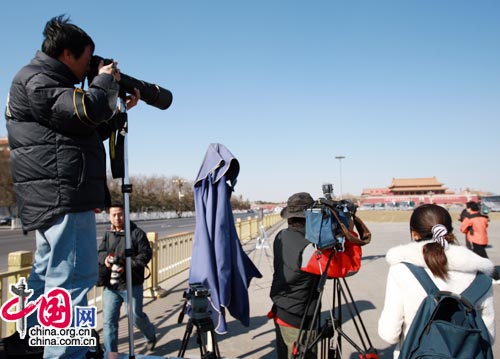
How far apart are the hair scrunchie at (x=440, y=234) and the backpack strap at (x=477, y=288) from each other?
225mm

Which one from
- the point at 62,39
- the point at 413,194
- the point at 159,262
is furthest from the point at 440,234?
the point at 413,194

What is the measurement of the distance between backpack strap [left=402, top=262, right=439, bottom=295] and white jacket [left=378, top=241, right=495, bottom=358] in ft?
0.07

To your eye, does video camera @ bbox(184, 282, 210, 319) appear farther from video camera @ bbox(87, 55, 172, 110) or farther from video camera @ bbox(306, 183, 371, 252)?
video camera @ bbox(87, 55, 172, 110)

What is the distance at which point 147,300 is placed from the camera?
269 inches

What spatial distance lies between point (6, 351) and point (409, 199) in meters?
123

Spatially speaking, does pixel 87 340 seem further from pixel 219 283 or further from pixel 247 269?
pixel 247 269

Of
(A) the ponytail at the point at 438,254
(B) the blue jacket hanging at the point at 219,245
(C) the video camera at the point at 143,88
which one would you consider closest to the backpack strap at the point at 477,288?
(A) the ponytail at the point at 438,254

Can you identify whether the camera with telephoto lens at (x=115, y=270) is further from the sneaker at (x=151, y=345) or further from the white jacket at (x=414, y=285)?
the white jacket at (x=414, y=285)

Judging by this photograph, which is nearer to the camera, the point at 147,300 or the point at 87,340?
the point at 87,340

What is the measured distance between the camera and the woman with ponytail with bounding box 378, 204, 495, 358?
6.59 feet

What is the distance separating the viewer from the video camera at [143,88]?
227 cm

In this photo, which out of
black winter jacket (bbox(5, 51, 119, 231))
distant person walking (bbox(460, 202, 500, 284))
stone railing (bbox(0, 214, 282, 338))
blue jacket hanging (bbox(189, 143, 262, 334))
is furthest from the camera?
distant person walking (bbox(460, 202, 500, 284))

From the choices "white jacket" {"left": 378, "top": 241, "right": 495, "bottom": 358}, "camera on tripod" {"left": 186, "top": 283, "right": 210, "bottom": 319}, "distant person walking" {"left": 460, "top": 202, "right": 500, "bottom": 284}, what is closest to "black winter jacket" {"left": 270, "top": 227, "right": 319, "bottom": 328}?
"camera on tripod" {"left": 186, "top": 283, "right": 210, "bottom": 319}

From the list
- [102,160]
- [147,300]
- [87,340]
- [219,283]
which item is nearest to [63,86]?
[102,160]
